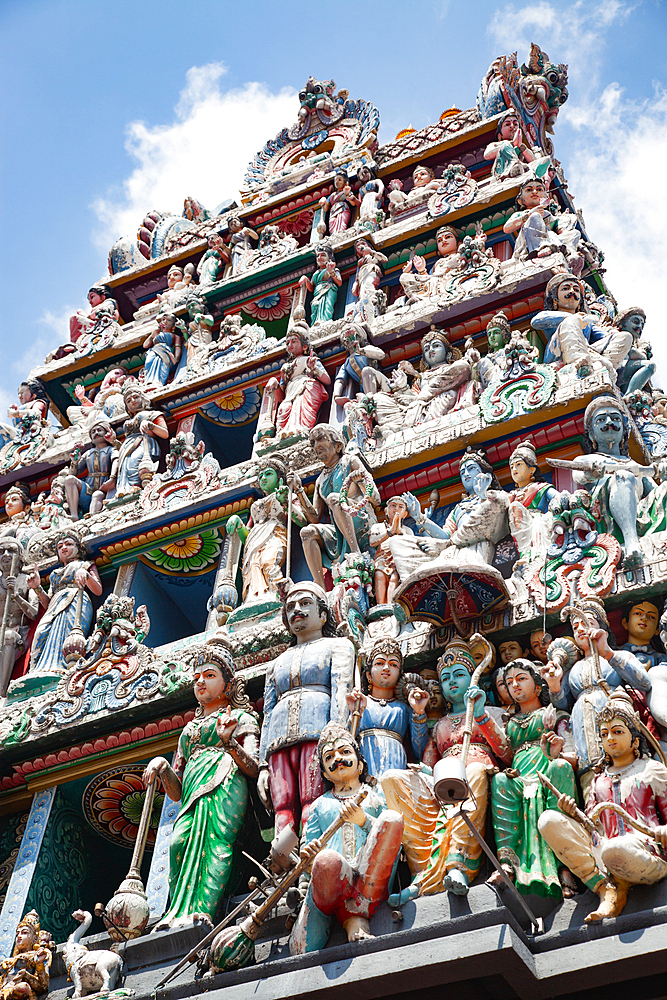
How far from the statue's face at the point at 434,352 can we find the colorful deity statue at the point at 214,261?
7.86 metres

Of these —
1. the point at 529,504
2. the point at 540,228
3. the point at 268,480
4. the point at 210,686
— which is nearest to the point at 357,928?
the point at 210,686

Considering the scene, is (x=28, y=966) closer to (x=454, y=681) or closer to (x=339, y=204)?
(x=454, y=681)

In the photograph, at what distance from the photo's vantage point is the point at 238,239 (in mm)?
24969

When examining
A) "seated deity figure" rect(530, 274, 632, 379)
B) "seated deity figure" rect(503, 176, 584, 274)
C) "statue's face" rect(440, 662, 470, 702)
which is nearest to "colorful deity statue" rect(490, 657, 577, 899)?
"statue's face" rect(440, 662, 470, 702)

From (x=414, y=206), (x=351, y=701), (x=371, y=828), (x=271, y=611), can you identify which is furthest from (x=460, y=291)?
(x=371, y=828)

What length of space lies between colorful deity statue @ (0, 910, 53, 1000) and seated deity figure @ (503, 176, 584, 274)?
12.6 metres

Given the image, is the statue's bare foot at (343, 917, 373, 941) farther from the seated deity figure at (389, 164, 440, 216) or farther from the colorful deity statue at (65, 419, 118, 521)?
the seated deity figure at (389, 164, 440, 216)

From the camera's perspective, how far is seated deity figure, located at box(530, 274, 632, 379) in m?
15.3

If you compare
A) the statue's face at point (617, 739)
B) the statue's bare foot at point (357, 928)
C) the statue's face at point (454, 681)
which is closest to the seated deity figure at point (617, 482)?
the statue's face at point (454, 681)

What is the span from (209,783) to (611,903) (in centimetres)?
465

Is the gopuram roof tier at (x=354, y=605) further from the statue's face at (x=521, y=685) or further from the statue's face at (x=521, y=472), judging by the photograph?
the statue's face at (x=521, y=472)

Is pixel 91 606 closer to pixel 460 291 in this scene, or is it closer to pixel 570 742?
pixel 460 291

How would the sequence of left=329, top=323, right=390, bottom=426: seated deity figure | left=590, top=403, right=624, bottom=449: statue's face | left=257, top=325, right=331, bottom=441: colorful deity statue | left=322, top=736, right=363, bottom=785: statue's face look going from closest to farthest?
1. left=322, top=736, right=363, bottom=785: statue's face
2. left=590, top=403, right=624, bottom=449: statue's face
3. left=329, top=323, right=390, bottom=426: seated deity figure
4. left=257, top=325, right=331, bottom=441: colorful deity statue

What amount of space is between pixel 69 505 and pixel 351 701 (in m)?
10.3
